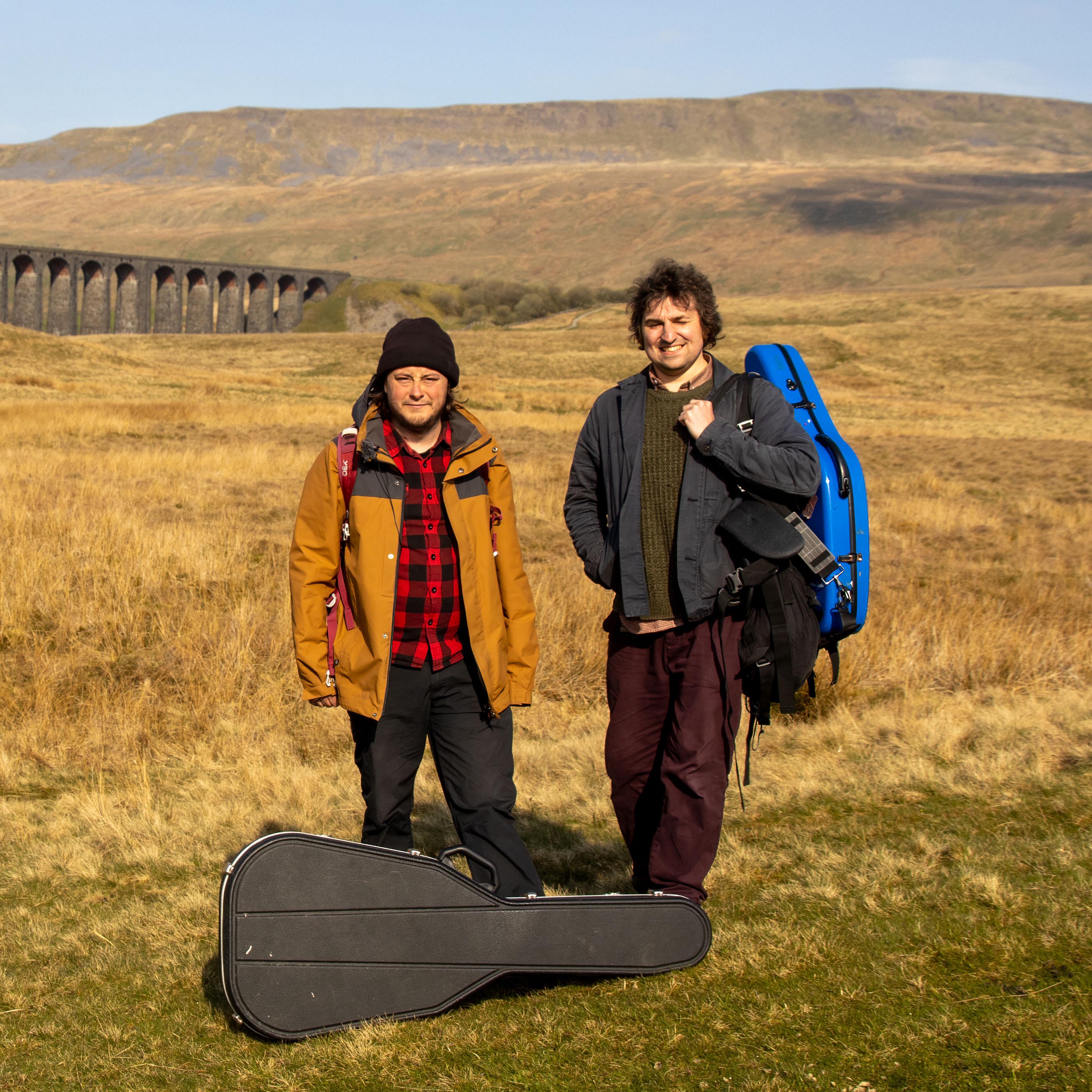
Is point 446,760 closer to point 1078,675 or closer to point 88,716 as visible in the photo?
point 88,716

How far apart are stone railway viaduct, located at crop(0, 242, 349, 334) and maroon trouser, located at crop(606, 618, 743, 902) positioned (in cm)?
9194

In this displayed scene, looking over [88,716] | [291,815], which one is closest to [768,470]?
[291,815]

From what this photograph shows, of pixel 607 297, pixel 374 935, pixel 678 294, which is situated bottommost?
pixel 374 935

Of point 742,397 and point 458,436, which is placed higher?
point 742,397

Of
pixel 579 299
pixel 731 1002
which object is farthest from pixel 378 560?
pixel 579 299

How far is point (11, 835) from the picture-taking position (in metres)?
4.82

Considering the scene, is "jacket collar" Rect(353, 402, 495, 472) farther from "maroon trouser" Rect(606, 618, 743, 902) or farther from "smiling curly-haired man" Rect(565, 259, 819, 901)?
"maroon trouser" Rect(606, 618, 743, 902)

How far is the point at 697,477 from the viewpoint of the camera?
334 centimetres

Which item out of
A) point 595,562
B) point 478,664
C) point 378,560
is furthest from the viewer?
point 595,562

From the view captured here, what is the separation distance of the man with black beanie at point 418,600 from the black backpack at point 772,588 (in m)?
0.66

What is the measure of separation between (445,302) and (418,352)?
91673mm

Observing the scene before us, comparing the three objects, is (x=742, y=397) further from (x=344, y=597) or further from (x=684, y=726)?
(x=344, y=597)

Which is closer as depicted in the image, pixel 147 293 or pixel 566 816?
pixel 566 816

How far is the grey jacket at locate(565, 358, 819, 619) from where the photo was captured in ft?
10.6
